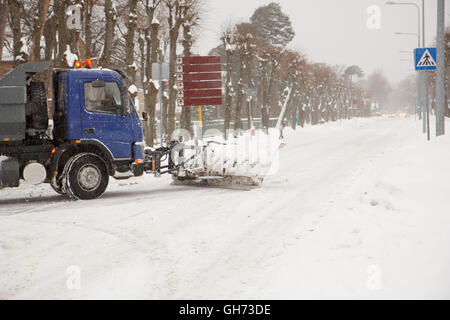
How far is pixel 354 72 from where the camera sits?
13312cm

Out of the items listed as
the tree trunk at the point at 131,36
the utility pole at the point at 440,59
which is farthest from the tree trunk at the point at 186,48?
the utility pole at the point at 440,59

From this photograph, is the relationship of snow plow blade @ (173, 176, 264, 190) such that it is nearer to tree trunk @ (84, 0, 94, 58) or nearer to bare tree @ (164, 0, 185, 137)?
tree trunk @ (84, 0, 94, 58)

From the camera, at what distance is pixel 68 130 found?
10.4m

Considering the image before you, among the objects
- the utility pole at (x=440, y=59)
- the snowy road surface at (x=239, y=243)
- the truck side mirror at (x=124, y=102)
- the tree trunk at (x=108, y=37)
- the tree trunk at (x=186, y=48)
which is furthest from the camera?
the tree trunk at (x=186, y=48)

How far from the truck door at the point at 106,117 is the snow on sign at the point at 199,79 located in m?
7.39

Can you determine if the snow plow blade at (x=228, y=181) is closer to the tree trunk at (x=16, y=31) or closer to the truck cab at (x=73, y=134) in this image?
the truck cab at (x=73, y=134)

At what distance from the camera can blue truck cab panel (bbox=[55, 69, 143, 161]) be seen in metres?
10.4

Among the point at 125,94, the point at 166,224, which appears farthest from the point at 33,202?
the point at 166,224

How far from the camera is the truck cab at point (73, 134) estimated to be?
32.7 feet

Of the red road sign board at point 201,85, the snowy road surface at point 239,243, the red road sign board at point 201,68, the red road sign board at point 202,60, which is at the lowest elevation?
the snowy road surface at point 239,243

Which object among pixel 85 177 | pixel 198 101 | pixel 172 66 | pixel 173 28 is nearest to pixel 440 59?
pixel 198 101

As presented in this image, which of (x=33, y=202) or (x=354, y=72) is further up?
(x=354, y=72)
